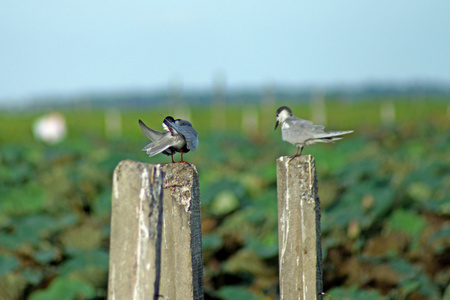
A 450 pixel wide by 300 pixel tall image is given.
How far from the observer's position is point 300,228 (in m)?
2.08

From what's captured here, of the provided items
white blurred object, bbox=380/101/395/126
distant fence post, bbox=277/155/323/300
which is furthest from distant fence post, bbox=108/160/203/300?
white blurred object, bbox=380/101/395/126

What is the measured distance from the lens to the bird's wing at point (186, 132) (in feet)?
6.19

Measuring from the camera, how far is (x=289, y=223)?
2.09 meters

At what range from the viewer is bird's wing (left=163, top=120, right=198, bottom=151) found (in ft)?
6.19

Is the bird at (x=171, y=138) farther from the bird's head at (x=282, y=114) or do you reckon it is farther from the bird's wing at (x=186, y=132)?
the bird's head at (x=282, y=114)

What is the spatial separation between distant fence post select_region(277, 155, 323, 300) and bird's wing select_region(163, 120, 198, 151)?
36cm

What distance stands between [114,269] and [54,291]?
2.33 metres

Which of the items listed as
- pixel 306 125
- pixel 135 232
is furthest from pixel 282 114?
pixel 135 232

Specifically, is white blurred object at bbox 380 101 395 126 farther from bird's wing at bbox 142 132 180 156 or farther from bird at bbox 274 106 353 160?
bird's wing at bbox 142 132 180 156

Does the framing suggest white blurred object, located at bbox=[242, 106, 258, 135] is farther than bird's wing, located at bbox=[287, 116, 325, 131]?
Yes

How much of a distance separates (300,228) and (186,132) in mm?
558

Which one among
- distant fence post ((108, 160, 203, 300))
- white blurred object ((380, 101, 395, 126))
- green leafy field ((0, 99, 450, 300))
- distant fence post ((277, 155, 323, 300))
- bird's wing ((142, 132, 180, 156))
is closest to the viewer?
distant fence post ((108, 160, 203, 300))

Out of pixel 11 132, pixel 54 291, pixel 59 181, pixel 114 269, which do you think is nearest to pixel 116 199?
pixel 114 269

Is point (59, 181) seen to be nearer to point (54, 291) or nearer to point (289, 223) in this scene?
point (54, 291)
